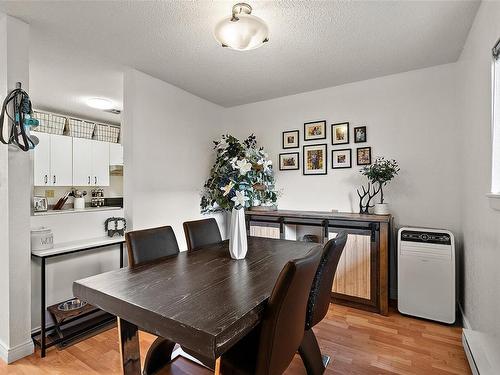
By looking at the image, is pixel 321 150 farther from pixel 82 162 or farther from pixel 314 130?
pixel 82 162

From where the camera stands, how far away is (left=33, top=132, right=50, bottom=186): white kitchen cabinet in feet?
12.9

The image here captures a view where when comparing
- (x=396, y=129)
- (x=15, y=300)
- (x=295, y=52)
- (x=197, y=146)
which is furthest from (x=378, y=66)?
(x=15, y=300)

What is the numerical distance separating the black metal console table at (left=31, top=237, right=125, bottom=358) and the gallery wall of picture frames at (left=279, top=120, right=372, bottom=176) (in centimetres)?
229

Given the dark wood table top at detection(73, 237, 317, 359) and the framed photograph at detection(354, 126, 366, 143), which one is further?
the framed photograph at detection(354, 126, 366, 143)

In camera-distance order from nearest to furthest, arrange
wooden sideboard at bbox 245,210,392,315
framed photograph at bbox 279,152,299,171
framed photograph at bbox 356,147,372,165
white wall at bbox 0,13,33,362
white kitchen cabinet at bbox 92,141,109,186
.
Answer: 1. white wall at bbox 0,13,33,362
2. wooden sideboard at bbox 245,210,392,315
3. framed photograph at bbox 356,147,372,165
4. framed photograph at bbox 279,152,299,171
5. white kitchen cabinet at bbox 92,141,109,186

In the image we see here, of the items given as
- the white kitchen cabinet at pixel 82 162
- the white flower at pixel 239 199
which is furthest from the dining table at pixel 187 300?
the white kitchen cabinet at pixel 82 162

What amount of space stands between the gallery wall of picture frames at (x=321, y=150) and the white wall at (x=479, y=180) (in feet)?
3.18

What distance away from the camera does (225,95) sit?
3.64 metres

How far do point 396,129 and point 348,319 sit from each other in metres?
2.05

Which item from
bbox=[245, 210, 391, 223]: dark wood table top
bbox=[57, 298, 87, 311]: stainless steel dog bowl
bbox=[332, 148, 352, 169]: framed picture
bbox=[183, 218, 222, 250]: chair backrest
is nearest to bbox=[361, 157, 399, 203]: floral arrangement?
bbox=[332, 148, 352, 169]: framed picture

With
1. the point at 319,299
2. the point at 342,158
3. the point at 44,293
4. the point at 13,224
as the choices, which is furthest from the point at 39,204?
the point at 342,158

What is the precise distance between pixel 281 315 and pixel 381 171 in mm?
2187

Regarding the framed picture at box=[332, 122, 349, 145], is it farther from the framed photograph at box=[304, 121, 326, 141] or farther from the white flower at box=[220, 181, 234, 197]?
the white flower at box=[220, 181, 234, 197]

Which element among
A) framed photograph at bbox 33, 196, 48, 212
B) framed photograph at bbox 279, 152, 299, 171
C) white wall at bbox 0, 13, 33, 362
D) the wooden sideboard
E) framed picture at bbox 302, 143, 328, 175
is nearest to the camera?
white wall at bbox 0, 13, 33, 362
